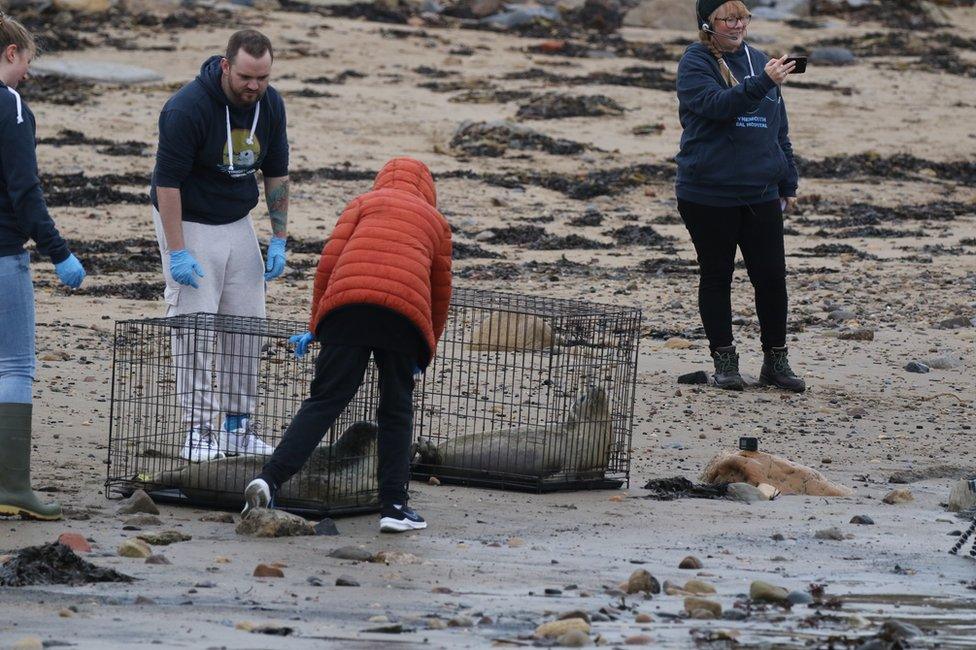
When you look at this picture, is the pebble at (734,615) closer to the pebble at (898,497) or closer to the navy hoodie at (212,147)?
the pebble at (898,497)

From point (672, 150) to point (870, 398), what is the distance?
922cm

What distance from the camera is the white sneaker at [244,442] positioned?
590cm

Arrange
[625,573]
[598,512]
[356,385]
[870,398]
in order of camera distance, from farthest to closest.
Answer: [870,398] < [598,512] < [356,385] < [625,573]

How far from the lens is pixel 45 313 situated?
32.4ft

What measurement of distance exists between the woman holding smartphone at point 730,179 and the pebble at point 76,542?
13.3 ft

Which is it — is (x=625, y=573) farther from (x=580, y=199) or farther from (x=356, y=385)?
(x=580, y=199)

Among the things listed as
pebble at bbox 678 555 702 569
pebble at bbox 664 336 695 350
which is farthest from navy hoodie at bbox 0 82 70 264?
pebble at bbox 664 336 695 350

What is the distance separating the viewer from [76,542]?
491cm

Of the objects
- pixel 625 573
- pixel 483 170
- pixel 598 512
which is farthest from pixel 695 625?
pixel 483 170

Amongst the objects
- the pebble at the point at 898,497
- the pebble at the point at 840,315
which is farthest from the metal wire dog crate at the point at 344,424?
the pebble at the point at 840,315

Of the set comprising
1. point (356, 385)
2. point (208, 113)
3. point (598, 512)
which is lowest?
point (598, 512)

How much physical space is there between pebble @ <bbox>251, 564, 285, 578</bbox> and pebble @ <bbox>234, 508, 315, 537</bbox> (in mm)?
499

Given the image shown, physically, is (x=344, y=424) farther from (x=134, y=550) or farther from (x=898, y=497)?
(x=898, y=497)

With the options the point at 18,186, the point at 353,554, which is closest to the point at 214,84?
the point at 18,186
